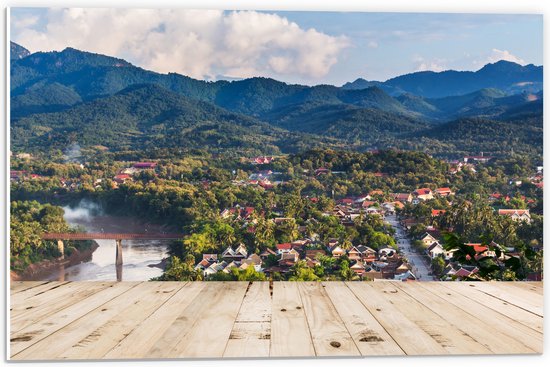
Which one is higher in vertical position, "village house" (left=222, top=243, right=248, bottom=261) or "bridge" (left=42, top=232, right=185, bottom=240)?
"bridge" (left=42, top=232, right=185, bottom=240)

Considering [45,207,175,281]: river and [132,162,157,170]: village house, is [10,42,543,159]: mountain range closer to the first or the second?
[132,162,157,170]: village house

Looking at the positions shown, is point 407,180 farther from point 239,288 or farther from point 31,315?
point 31,315

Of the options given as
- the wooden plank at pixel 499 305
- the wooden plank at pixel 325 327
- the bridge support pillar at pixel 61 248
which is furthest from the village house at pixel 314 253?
the wooden plank at pixel 325 327

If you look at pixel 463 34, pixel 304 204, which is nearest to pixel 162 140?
pixel 304 204

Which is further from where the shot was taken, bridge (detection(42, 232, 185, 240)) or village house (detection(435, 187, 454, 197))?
village house (detection(435, 187, 454, 197))

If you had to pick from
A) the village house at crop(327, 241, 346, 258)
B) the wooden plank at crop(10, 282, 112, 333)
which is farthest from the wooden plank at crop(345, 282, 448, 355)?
the village house at crop(327, 241, 346, 258)
